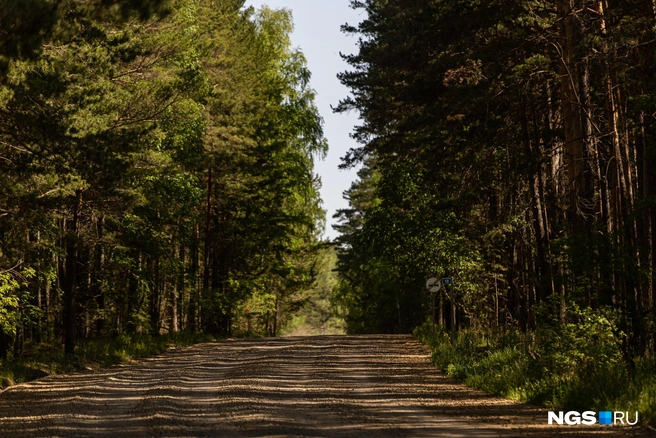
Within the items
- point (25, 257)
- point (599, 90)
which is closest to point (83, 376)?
point (25, 257)

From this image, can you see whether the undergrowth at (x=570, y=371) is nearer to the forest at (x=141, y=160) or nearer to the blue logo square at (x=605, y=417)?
the blue logo square at (x=605, y=417)

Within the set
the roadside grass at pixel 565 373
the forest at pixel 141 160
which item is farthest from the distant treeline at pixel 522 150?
the forest at pixel 141 160

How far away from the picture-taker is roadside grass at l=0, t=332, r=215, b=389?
742 inches

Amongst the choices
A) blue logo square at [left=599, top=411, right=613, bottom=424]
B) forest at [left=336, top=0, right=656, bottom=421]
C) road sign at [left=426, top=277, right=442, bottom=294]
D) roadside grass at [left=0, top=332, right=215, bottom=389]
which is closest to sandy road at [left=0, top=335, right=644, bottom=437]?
blue logo square at [left=599, top=411, right=613, bottom=424]

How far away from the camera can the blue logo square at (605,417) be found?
10.4 meters

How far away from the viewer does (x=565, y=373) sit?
1367cm

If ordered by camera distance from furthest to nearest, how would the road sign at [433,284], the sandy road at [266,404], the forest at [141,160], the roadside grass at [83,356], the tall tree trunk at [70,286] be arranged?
1. the road sign at [433,284]
2. the tall tree trunk at [70,286]
3. the roadside grass at [83,356]
4. the forest at [141,160]
5. the sandy road at [266,404]

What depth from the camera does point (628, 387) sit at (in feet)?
36.7

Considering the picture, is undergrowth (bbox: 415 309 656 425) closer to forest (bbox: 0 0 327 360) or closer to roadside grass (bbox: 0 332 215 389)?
forest (bbox: 0 0 327 360)

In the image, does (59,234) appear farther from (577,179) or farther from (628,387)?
(628,387)

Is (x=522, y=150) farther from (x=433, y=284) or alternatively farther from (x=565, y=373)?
(x=565, y=373)

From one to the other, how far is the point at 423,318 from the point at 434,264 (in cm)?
2429

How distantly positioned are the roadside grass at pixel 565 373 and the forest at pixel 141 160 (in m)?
8.66

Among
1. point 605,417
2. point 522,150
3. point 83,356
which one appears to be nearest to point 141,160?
point 83,356
